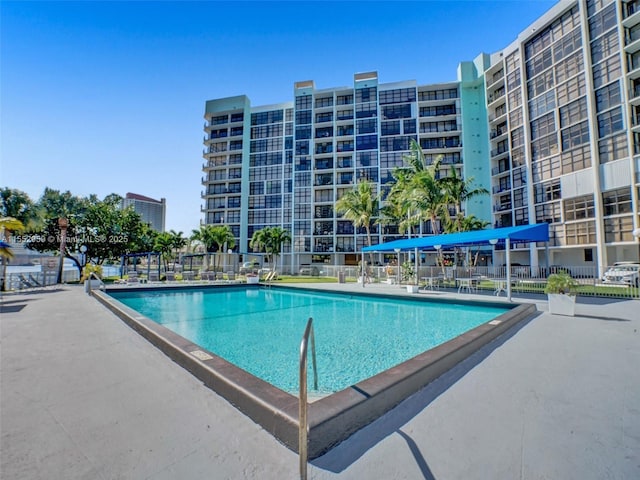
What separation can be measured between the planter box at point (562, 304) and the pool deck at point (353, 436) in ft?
11.9

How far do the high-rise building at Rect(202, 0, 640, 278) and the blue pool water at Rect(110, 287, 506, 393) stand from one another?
29.8ft

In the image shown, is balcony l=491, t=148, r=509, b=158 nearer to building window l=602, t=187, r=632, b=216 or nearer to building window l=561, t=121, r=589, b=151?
building window l=561, t=121, r=589, b=151

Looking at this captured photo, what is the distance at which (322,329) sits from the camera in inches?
317

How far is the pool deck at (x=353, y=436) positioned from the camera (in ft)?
6.29

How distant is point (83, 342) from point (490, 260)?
4223 cm

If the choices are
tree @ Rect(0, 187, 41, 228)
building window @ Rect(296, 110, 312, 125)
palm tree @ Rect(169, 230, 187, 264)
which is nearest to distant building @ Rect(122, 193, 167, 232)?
palm tree @ Rect(169, 230, 187, 264)

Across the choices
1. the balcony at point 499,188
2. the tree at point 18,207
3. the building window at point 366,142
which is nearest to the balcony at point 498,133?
the balcony at point 499,188

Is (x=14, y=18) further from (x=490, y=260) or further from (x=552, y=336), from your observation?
(x=490, y=260)

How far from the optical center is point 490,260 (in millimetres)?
38594

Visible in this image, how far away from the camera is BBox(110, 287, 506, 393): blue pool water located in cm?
523

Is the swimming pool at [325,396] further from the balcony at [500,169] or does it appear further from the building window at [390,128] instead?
the building window at [390,128]

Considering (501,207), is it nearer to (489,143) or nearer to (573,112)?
(489,143)

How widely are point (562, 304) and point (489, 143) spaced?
35.2 m

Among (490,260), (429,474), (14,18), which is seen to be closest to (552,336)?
(429,474)
